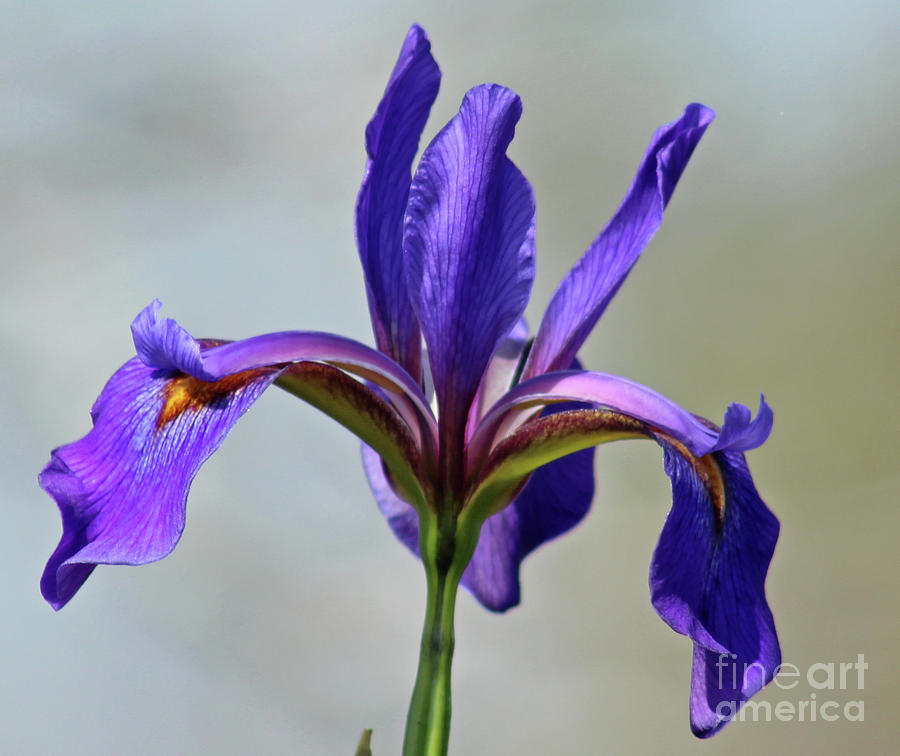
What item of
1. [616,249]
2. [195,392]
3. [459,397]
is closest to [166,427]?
[195,392]

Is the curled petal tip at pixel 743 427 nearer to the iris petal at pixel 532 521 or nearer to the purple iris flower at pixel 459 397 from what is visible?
the purple iris flower at pixel 459 397

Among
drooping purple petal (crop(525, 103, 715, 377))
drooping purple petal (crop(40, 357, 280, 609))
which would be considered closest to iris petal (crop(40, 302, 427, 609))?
drooping purple petal (crop(40, 357, 280, 609))

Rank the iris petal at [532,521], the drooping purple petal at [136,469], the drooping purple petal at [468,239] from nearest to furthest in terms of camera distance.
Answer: the drooping purple petal at [136,469] → the drooping purple petal at [468,239] → the iris petal at [532,521]

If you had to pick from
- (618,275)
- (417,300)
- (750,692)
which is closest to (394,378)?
(417,300)

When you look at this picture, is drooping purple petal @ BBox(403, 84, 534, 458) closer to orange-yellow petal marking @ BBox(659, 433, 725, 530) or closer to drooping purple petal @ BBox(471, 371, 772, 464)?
drooping purple petal @ BBox(471, 371, 772, 464)

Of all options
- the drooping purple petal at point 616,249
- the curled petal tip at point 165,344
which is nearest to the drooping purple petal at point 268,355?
the curled petal tip at point 165,344

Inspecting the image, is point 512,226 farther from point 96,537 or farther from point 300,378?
point 96,537

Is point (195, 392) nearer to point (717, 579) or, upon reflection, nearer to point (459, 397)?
point (459, 397)
